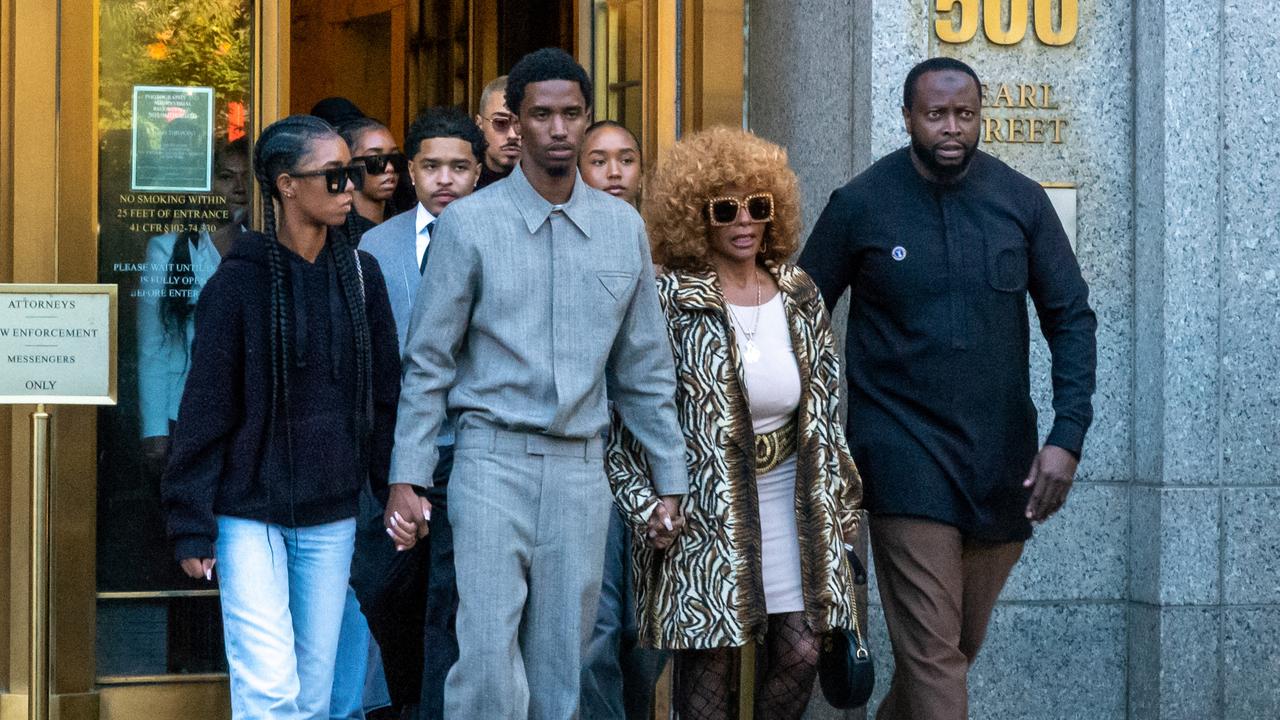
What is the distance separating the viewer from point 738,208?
5547 mm

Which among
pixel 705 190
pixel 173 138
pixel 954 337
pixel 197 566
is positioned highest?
pixel 173 138

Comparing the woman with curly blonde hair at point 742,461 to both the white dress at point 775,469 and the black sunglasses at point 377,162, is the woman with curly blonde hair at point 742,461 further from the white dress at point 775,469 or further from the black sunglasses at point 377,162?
the black sunglasses at point 377,162

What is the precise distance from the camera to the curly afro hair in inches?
220

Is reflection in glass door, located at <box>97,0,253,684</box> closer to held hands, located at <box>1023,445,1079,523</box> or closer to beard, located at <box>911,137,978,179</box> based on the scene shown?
beard, located at <box>911,137,978,179</box>

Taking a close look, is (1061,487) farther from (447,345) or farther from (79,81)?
(79,81)

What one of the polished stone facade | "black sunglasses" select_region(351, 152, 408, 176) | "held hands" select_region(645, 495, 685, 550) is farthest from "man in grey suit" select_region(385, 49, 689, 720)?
the polished stone facade

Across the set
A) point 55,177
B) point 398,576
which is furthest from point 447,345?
point 55,177

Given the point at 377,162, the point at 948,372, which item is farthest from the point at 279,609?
the point at 377,162

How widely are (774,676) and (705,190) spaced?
4.74 feet

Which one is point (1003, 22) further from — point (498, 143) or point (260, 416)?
point (260, 416)

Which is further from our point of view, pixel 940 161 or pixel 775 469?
pixel 940 161

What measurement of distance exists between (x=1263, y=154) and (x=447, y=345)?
358cm

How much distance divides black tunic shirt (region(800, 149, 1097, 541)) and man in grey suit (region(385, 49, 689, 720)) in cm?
91

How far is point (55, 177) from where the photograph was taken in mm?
6930
